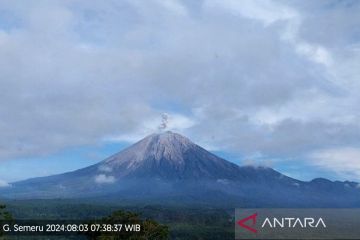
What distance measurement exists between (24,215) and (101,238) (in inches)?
6320

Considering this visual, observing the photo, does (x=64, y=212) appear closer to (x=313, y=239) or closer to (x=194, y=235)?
(x=194, y=235)

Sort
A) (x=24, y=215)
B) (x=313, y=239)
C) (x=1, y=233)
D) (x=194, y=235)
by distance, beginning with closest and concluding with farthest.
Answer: (x=1, y=233) < (x=313, y=239) < (x=194, y=235) < (x=24, y=215)

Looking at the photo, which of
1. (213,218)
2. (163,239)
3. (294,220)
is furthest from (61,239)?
(294,220)

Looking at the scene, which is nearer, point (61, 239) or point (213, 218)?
point (61, 239)

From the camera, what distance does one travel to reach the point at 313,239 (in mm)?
77688

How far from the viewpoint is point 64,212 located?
196250 millimetres

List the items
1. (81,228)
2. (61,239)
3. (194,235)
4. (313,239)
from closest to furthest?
(81,228) → (313,239) → (61,239) → (194,235)

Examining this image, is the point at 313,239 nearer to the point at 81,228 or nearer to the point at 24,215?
the point at 81,228

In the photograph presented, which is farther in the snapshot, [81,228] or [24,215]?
[24,215]

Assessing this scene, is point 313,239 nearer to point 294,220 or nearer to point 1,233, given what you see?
point 294,220

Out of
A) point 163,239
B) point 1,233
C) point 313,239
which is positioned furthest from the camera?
point 313,239

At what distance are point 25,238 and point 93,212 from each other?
5972 cm

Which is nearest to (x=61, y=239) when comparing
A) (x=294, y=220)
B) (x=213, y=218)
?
(x=213, y=218)

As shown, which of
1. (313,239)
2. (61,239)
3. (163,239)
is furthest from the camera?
(61,239)
